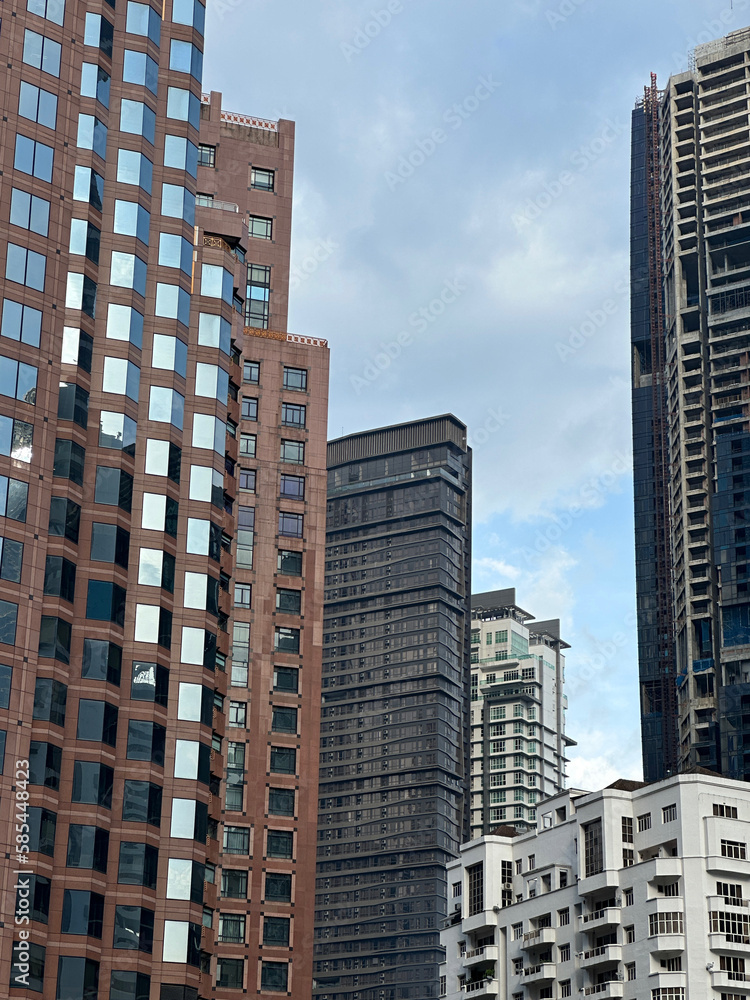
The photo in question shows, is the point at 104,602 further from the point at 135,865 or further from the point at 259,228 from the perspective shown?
the point at 259,228

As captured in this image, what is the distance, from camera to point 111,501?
86.8 meters

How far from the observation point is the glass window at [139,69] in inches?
3755

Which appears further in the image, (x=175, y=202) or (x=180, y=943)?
(x=175, y=202)

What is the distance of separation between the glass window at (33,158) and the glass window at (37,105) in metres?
1.43

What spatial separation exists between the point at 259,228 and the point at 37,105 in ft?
190

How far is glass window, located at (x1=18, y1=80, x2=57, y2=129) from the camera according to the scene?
87375mm

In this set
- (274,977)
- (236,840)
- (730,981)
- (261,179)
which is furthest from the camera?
(261,179)

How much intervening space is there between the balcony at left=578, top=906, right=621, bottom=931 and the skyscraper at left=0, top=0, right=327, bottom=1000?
87.0 ft

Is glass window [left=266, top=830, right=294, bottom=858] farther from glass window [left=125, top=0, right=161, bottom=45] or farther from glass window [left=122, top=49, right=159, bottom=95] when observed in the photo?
glass window [left=125, top=0, right=161, bottom=45]

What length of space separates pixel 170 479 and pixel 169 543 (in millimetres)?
3965

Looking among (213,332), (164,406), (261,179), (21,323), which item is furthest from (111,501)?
(261,179)

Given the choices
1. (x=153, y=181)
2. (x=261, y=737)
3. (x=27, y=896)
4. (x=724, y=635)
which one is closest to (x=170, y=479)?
(x=153, y=181)

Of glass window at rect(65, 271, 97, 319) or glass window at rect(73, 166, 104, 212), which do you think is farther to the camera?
glass window at rect(73, 166, 104, 212)

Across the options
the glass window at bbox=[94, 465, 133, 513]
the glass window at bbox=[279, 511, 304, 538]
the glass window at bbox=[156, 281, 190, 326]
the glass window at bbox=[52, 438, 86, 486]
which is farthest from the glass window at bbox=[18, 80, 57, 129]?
the glass window at bbox=[279, 511, 304, 538]
